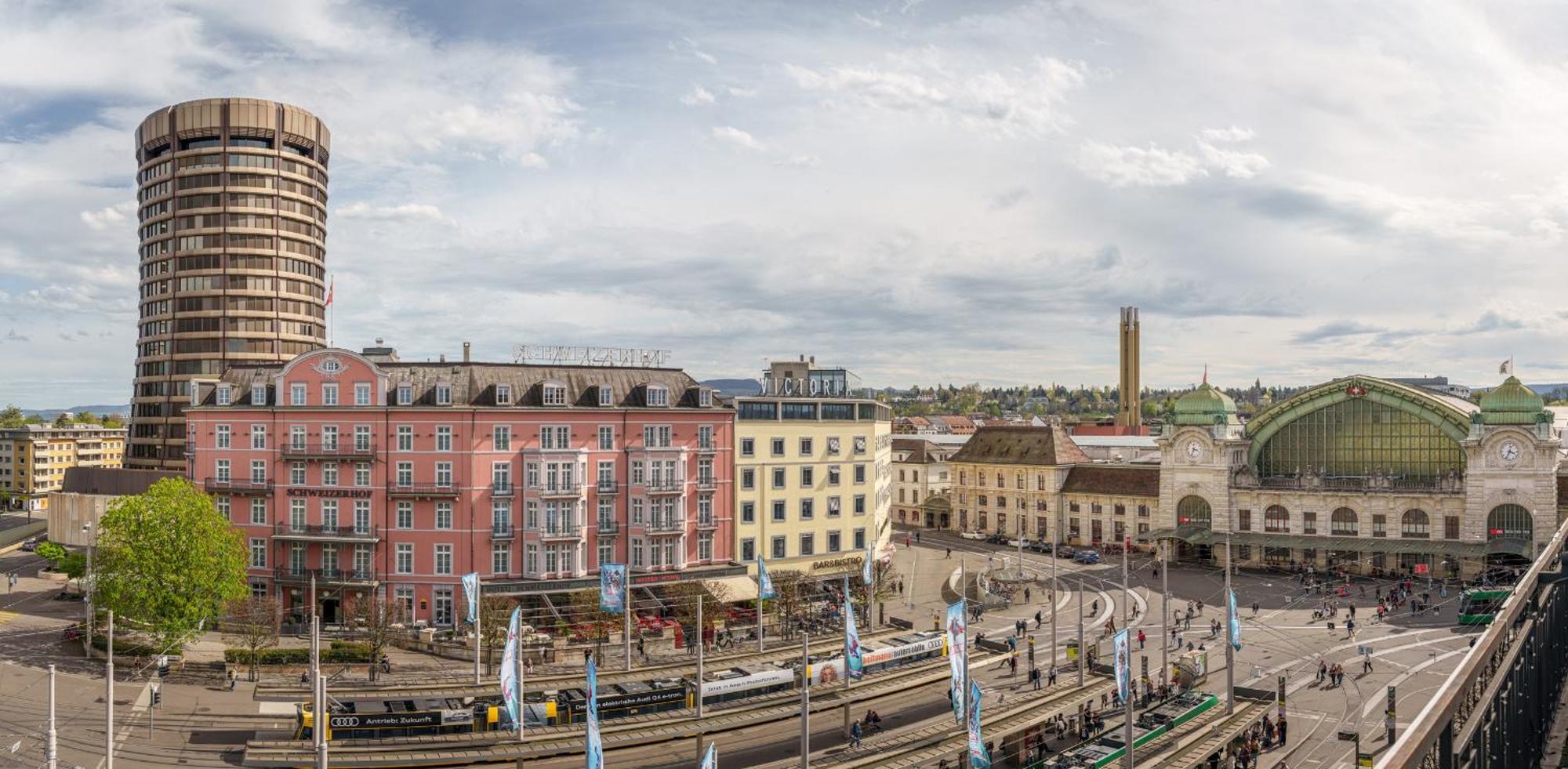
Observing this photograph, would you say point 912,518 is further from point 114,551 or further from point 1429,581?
point 114,551

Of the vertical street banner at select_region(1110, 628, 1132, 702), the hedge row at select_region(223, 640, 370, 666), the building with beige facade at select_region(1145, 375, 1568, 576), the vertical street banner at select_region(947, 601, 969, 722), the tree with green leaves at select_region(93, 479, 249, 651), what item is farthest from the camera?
the building with beige facade at select_region(1145, 375, 1568, 576)

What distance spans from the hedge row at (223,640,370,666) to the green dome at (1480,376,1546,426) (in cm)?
9276

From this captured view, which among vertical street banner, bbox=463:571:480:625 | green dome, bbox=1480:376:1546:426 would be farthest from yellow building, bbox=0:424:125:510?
green dome, bbox=1480:376:1546:426

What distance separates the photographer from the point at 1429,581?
300 ft

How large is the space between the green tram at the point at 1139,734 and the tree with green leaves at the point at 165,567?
1797 inches

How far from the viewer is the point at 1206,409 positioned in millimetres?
107625

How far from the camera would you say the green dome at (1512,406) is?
91.3 metres

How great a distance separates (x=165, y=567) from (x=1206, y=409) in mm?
91687

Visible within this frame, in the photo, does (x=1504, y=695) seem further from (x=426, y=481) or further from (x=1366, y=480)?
(x=1366, y=480)

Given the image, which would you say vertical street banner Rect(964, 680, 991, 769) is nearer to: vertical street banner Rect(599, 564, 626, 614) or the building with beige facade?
vertical street banner Rect(599, 564, 626, 614)

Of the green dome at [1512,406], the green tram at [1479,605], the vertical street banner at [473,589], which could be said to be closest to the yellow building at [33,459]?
the vertical street banner at [473,589]

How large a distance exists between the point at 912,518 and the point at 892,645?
279ft

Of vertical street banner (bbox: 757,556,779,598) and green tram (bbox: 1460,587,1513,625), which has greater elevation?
vertical street banner (bbox: 757,556,779,598)

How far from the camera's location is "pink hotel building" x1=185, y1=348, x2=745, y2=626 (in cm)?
7169
